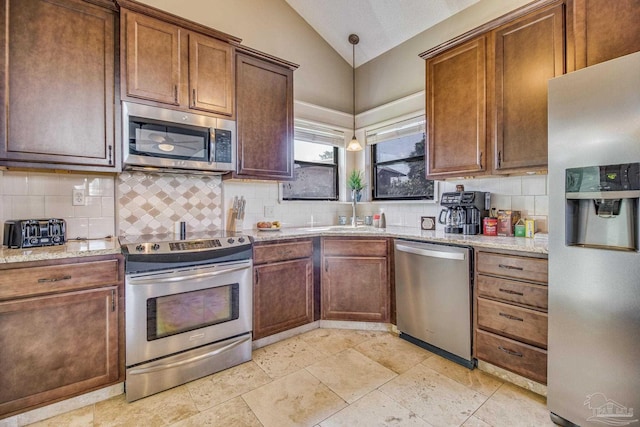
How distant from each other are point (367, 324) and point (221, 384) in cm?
141

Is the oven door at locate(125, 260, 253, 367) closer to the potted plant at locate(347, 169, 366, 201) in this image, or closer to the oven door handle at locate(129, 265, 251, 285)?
the oven door handle at locate(129, 265, 251, 285)

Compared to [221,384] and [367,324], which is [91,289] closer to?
[221,384]

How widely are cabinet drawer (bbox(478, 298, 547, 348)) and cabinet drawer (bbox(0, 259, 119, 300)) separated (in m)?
2.45

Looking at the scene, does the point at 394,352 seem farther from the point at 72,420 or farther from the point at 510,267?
the point at 72,420

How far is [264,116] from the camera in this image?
111 inches

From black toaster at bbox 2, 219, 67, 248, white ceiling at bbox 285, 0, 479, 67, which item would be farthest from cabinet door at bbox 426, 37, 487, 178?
black toaster at bbox 2, 219, 67, 248

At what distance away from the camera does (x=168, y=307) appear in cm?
203

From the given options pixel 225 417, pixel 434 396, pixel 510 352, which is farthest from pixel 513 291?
pixel 225 417

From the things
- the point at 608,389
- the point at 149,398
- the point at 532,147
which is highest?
the point at 532,147

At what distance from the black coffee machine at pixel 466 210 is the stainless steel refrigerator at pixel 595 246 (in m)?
0.91

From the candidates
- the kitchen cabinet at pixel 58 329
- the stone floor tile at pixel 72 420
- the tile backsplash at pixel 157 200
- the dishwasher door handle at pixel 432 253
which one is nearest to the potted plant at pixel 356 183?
the tile backsplash at pixel 157 200

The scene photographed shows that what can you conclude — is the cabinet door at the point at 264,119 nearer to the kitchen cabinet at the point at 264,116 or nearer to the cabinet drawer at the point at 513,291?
the kitchen cabinet at the point at 264,116

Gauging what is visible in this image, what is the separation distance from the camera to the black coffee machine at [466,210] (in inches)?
101

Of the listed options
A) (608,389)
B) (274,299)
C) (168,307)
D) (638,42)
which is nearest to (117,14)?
(168,307)
